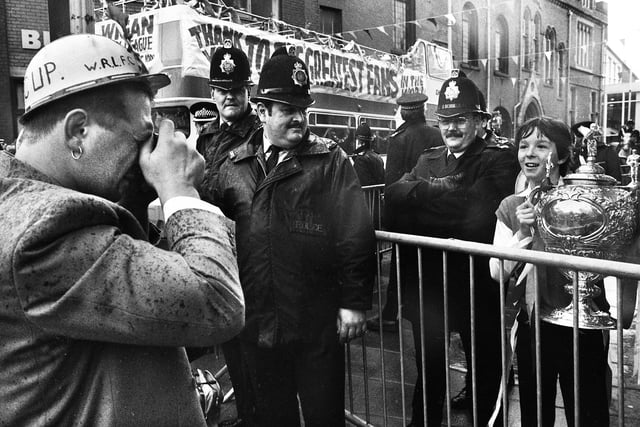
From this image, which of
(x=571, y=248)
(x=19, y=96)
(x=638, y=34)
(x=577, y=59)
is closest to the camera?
(x=571, y=248)

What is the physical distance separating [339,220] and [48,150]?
164 centimetres

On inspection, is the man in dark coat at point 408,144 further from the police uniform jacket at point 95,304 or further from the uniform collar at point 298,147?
the police uniform jacket at point 95,304

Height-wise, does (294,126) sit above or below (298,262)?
above

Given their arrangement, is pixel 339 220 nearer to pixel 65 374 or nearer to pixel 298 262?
pixel 298 262

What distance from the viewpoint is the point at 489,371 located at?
10.0ft

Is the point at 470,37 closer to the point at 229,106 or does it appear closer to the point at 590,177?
the point at 229,106

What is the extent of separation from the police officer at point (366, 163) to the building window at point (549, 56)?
15.2 meters

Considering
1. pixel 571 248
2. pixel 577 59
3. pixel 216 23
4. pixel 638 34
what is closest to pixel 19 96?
pixel 216 23

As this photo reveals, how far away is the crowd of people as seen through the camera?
1024 millimetres

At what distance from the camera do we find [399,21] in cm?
1866

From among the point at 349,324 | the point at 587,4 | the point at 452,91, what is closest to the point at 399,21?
the point at 587,4

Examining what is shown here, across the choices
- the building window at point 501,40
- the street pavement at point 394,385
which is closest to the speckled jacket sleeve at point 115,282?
the street pavement at point 394,385

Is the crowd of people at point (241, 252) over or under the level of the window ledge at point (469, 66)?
under

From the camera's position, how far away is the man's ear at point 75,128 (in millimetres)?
1110
